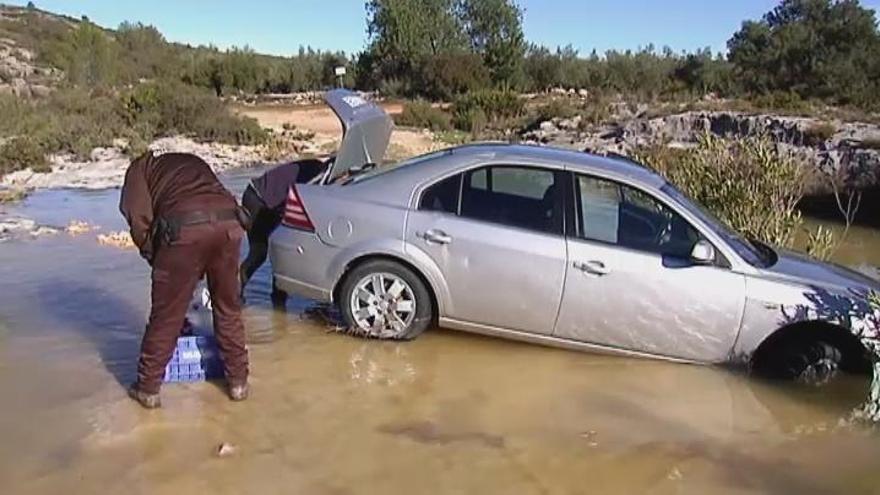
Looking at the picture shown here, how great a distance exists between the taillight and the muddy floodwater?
0.93 m

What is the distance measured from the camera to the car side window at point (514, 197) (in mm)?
6699

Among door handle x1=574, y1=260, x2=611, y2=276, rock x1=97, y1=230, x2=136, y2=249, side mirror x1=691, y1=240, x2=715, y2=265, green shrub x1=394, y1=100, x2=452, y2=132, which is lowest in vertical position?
rock x1=97, y1=230, x2=136, y2=249

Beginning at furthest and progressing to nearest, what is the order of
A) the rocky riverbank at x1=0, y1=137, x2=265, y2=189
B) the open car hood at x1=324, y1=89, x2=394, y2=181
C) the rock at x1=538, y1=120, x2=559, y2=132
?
the rock at x1=538, y1=120, x2=559, y2=132 < the rocky riverbank at x1=0, y1=137, x2=265, y2=189 < the open car hood at x1=324, y1=89, x2=394, y2=181

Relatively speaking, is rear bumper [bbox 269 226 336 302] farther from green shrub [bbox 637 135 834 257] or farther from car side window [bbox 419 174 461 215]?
green shrub [bbox 637 135 834 257]

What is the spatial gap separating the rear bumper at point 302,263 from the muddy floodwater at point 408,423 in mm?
446

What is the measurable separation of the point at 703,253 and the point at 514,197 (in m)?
1.46

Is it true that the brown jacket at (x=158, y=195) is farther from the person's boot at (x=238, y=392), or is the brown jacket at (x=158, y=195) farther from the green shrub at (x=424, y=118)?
the green shrub at (x=424, y=118)

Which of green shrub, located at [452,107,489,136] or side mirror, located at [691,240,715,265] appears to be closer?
side mirror, located at [691,240,715,265]

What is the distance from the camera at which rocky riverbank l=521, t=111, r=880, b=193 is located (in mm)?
16250

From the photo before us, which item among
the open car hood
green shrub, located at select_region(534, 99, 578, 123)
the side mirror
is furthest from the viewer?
green shrub, located at select_region(534, 99, 578, 123)

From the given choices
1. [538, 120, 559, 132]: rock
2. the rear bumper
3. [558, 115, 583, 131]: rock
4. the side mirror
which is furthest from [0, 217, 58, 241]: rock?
[558, 115, 583, 131]: rock

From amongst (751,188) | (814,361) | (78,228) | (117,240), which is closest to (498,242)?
(814,361)

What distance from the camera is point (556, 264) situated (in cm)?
651

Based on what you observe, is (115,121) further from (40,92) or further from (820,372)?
(820,372)
